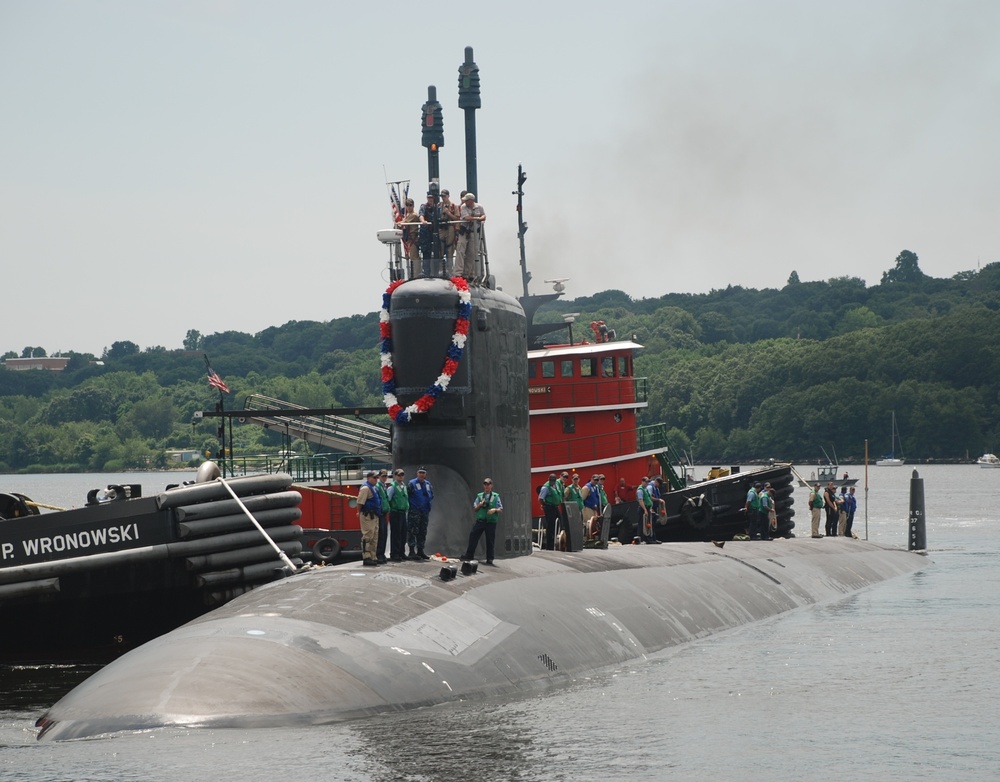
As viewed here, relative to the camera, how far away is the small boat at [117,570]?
22.5 m

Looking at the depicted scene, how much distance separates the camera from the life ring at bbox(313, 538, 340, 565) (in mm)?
24297

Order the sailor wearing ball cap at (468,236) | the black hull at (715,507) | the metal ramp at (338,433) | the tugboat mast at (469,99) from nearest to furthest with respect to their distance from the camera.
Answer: the sailor wearing ball cap at (468,236)
the metal ramp at (338,433)
the black hull at (715,507)
the tugboat mast at (469,99)

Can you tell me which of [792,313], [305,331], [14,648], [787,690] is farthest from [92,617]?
[792,313]

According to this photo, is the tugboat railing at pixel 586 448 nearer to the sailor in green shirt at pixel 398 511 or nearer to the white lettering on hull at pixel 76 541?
the white lettering on hull at pixel 76 541

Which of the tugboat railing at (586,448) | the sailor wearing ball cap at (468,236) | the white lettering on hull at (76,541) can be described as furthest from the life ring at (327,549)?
the tugboat railing at (586,448)

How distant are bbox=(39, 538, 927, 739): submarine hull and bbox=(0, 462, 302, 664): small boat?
5.38 m

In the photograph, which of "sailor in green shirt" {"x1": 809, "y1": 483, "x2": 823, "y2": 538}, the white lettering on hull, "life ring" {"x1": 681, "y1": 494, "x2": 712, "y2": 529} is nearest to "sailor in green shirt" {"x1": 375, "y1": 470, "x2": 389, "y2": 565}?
the white lettering on hull

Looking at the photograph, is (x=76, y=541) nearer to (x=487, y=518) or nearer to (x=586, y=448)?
(x=487, y=518)

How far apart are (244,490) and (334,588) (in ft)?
26.3

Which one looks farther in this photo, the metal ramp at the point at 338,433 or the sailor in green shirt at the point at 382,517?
the metal ramp at the point at 338,433

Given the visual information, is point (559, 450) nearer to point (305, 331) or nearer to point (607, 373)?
point (607, 373)

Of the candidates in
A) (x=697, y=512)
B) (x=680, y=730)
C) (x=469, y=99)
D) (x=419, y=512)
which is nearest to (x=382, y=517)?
(x=419, y=512)

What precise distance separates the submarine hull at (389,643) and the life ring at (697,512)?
A: 13.7 metres

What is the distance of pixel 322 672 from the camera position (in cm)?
1433
